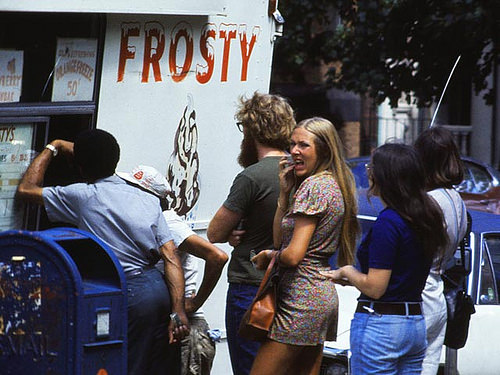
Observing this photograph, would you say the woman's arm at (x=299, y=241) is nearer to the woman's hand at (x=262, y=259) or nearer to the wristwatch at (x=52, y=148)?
the woman's hand at (x=262, y=259)

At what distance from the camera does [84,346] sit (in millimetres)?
4477

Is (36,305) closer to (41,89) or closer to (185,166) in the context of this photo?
(41,89)

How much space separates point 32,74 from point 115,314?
2.03 m

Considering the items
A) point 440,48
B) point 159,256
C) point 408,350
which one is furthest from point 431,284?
point 440,48

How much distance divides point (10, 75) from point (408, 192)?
7.91ft

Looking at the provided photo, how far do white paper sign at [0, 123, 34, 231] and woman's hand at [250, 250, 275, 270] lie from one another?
62.8 inches

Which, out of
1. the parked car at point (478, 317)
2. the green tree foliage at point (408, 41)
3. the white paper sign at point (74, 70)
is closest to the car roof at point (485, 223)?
the parked car at point (478, 317)

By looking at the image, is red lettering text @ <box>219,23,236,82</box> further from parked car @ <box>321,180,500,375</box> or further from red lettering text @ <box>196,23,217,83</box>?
parked car @ <box>321,180,500,375</box>

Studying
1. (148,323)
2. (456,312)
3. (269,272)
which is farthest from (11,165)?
(456,312)

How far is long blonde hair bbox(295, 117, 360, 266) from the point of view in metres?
5.09

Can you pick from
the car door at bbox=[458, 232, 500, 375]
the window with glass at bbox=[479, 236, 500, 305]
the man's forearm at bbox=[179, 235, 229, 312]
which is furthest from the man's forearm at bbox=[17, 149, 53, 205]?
the window with glass at bbox=[479, 236, 500, 305]

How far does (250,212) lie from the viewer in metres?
5.38

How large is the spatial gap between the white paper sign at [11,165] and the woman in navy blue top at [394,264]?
2.07 meters

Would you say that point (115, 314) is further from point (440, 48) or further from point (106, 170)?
point (440, 48)
